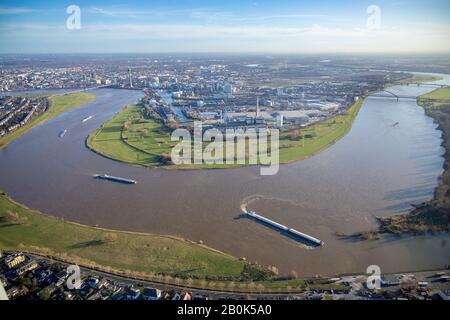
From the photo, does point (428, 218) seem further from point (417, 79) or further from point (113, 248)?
point (417, 79)

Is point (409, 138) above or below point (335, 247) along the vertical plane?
above

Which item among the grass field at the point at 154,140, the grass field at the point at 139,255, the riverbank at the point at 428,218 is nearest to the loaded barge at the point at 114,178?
the grass field at the point at 154,140

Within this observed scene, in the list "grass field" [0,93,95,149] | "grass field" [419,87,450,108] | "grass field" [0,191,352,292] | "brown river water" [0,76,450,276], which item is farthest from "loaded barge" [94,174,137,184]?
"grass field" [419,87,450,108]

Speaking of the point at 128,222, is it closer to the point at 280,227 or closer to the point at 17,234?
the point at 17,234

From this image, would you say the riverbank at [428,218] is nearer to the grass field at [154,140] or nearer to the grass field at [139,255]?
the grass field at [139,255]

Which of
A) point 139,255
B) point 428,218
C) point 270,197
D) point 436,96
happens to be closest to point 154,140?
point 270,197
